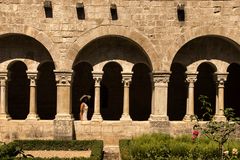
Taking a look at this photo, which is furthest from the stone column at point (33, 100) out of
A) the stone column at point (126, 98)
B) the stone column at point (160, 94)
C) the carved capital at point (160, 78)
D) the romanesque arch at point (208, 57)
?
the romanesque arch at point (208, 57)

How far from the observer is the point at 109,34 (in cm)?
1739

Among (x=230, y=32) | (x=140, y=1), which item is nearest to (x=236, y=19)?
(x=230, y=32)

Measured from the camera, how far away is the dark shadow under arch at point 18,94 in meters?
22.6

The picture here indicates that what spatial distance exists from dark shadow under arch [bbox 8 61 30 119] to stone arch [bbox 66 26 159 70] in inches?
238

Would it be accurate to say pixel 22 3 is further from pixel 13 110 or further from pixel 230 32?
pixel 230 32

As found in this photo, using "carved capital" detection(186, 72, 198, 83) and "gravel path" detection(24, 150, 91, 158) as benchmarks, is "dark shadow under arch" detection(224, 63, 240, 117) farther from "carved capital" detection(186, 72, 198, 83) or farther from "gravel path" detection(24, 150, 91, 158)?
"gravel path" detection(24, 150, 91, 158)

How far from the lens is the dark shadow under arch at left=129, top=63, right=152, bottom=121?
23.0 metres

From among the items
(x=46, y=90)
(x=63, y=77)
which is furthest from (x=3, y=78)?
(x=46, y=90)

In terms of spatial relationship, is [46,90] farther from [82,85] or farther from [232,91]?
[232,91]

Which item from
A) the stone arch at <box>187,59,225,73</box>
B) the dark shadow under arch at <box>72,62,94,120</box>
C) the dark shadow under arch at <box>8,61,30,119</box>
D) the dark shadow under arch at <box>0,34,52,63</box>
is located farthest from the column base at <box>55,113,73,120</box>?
the dark shadow under arch at <box>8,61,30,119</box>

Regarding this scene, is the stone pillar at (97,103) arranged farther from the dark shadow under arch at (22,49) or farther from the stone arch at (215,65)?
the stone arch at (215,65)

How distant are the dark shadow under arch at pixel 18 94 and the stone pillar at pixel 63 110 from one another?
575cm

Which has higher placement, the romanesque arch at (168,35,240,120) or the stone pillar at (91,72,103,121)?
the romanesque arch at (168,35,240,120)

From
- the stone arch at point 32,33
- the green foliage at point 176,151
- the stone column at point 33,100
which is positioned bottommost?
the green foliage at point 176,151
